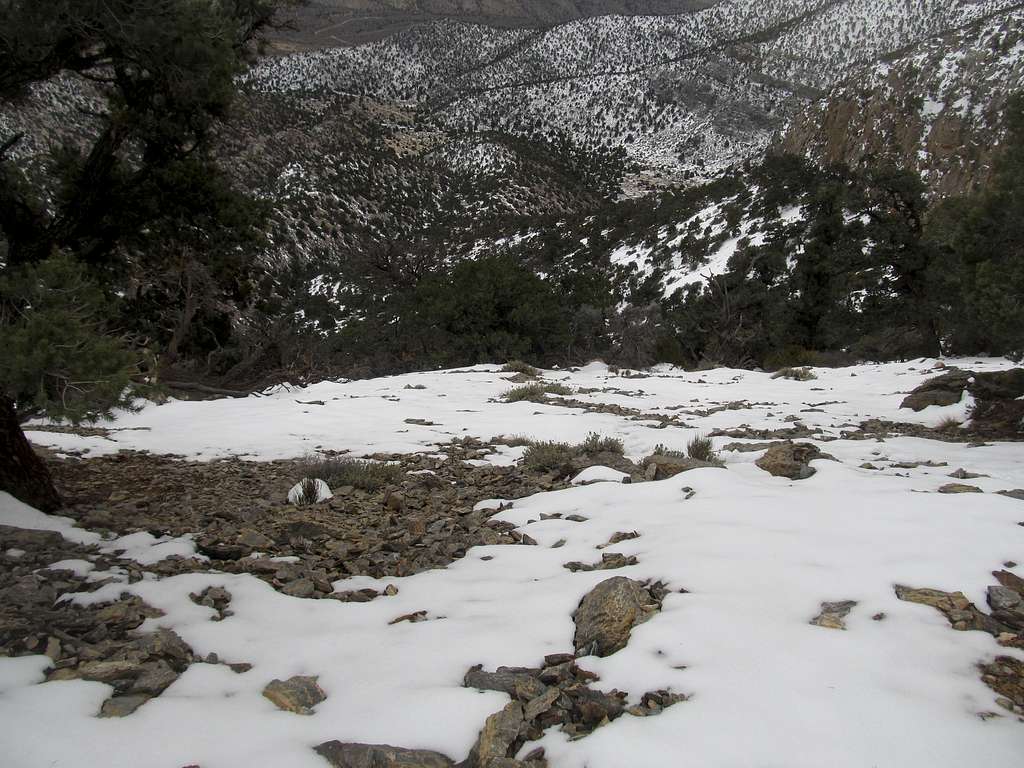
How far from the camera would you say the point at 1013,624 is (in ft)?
6.81

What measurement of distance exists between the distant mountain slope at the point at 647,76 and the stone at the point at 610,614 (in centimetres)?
7422

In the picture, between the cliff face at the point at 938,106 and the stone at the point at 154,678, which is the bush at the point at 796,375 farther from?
the cliff face at the point at 938,106

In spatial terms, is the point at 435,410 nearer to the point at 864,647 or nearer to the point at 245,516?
the point at 245,516

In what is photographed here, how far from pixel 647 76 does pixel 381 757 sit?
9423 centimetres

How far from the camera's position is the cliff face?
34625 millimetres

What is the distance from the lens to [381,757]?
5.34 feet

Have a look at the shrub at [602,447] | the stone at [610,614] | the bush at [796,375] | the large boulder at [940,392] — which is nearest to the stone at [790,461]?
the shrub at [602,447]

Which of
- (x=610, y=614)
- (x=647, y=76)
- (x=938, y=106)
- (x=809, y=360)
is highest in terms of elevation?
(x=647, y=76)

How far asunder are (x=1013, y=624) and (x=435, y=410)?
7.30 metres

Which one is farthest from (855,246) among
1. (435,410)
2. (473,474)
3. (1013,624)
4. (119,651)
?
(119,651)

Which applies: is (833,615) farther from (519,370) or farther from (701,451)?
(519,370)

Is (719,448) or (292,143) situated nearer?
(719,448)

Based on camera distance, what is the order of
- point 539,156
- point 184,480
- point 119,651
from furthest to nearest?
point 539,156 < point 184,480 < point 119,651

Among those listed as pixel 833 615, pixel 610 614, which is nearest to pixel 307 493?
pixel 610 614
